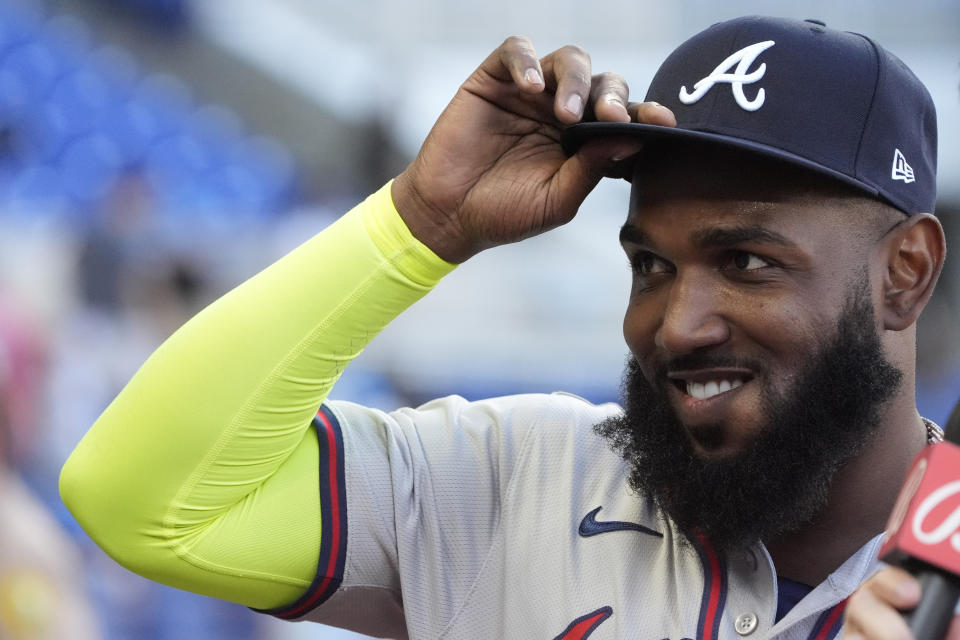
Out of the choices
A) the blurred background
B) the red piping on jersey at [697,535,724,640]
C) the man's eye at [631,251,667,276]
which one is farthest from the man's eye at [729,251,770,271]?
the blurred background

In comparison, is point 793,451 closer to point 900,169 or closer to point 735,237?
point 735,237

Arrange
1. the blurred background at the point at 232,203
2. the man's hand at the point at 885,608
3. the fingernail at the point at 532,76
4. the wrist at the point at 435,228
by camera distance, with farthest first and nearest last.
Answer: the blurred background at the point at 232,203, the wrist at the point at 435,228, the fingernail at the point at 532,76, the man's hand at the point at 885,608

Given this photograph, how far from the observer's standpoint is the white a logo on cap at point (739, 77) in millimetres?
1780

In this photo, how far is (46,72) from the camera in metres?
7.80

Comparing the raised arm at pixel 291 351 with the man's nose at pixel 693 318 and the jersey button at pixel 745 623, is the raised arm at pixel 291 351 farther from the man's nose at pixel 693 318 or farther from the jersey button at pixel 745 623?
the jersey button at pixel 745 623

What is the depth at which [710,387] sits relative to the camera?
70.2 inches

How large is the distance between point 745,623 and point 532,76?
88 cm

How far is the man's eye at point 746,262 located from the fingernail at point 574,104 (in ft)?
1.06

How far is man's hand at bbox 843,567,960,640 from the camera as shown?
104 centimetres

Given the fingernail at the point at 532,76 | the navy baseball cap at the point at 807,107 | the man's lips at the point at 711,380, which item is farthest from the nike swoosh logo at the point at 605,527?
the fingernail at the point at 532,76

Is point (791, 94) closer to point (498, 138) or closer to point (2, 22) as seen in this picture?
point (498, 138)

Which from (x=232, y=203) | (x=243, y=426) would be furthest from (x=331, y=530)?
(x=232, y=203)

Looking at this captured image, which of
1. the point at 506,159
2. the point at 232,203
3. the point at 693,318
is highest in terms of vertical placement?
the point at 506,159

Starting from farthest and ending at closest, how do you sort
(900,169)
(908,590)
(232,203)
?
1. (232,203)
2. (900,169)
3. (908,590)
